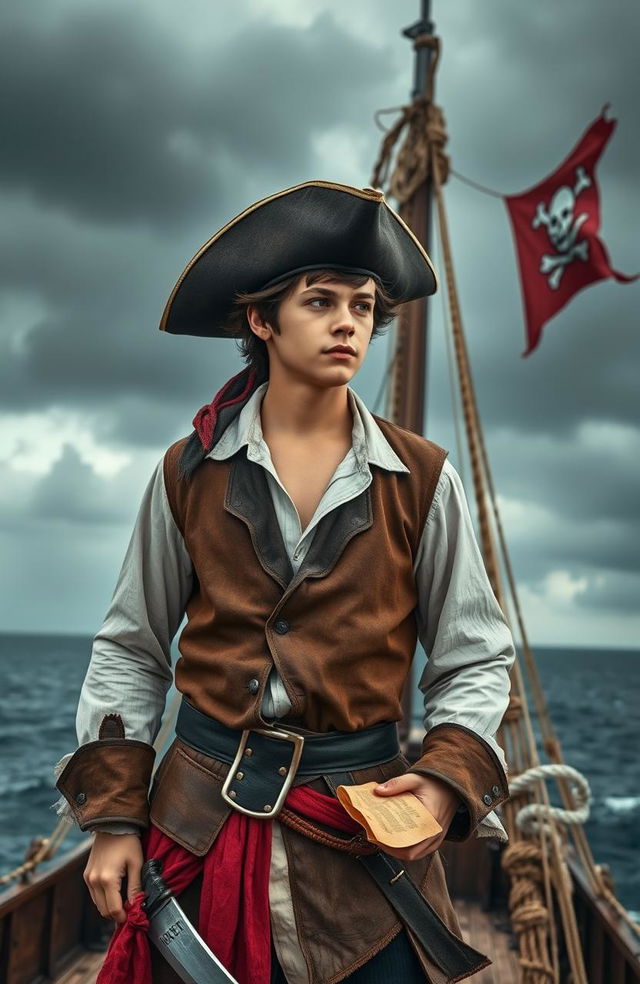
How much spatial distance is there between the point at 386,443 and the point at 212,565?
371 millimetres

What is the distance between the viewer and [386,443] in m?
1.81

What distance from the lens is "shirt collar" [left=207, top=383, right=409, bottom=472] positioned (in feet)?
5.78

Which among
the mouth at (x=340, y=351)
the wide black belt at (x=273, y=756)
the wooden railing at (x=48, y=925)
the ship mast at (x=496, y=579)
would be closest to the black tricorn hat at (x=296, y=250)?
the mouth at (x=340, y=351)

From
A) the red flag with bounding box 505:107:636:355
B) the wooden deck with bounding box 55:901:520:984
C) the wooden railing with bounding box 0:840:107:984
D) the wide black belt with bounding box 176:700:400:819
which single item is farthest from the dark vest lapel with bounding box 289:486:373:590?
the red flag with bounding box 505:107:636:355

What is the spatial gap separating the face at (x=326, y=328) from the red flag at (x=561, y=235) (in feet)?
12.7

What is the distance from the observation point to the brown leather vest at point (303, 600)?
163 centimetres

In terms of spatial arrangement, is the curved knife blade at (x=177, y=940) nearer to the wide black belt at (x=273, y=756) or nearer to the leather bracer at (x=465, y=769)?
the wide black belt at (x=273, y=756)

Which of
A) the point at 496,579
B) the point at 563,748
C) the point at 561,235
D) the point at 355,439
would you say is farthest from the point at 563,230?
the point at 563,748

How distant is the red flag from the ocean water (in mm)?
4614

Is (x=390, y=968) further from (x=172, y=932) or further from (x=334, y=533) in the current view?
(x=334, y=533)

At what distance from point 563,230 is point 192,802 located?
4404 millimetres

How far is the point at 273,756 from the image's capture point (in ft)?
5.34

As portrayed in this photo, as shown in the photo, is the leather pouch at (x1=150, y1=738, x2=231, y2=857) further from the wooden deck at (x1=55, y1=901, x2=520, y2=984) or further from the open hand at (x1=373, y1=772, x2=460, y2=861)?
the wooden deck at (x1=55, y1=901, x2=520, y2=984)

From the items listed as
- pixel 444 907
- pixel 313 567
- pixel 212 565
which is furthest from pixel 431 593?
pixel 444 907
